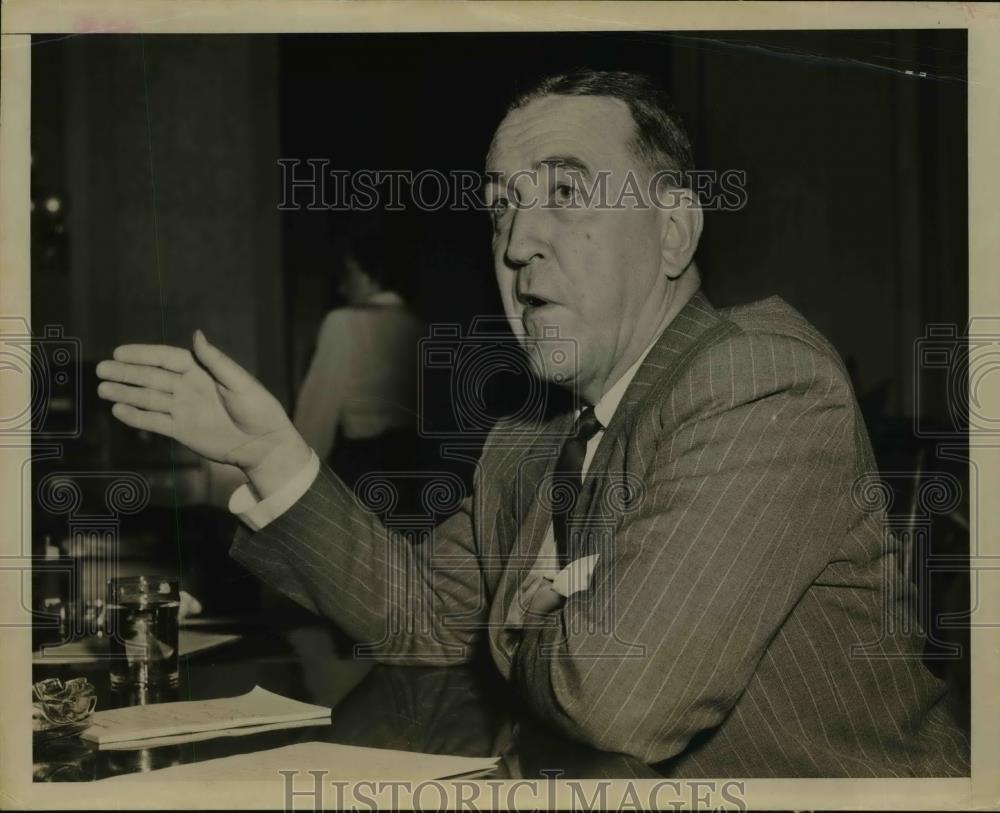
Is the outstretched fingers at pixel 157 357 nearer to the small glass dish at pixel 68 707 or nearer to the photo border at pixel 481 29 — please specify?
the photo border at pixel 481 29

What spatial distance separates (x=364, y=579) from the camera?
1.54 metres

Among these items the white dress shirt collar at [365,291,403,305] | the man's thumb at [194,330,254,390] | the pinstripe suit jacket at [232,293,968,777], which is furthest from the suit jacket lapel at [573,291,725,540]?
the white dress shirt collar at [365,291,403,305]

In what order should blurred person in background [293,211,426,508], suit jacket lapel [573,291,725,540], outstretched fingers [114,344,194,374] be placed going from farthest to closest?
1. blurred person in background [293,211,426,508]
2. outstretched fingers [114,344,194,374]
3. suit jacket lapel [573,291,725,540]

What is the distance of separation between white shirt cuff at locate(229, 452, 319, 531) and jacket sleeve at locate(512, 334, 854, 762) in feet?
1.32

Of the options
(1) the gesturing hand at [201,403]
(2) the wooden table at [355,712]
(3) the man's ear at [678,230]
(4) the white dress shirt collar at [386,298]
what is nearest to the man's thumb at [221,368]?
(1) the gesturing hand at [201,403]

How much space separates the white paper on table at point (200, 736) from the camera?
1109 millimetres

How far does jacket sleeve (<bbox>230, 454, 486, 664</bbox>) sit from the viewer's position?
1.50 m

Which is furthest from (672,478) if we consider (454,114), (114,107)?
(114,107)

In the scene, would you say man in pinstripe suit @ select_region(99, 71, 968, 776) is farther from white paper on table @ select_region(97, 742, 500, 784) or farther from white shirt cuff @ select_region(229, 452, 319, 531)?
white paper on table @ select_region(97, 742, 500, 784)

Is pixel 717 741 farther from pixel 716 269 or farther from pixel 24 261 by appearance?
pixel 24 261

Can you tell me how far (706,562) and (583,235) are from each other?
1.62ft

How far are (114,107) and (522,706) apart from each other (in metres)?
2.51

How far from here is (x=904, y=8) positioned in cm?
139

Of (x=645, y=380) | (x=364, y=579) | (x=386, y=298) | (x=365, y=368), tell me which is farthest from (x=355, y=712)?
(x=386, y=298)
